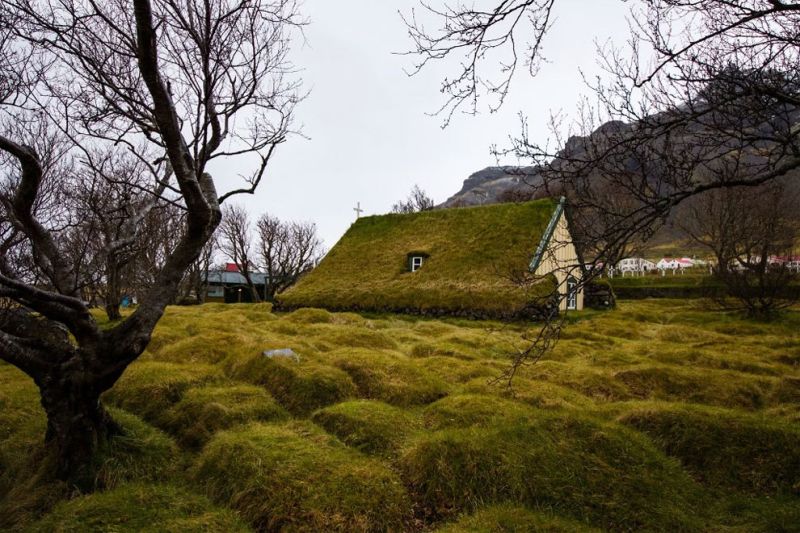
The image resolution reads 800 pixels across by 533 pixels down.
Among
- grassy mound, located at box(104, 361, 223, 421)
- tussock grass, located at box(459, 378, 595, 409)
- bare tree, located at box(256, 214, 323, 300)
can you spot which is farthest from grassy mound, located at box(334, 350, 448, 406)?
bare tree, located at box(256, 214, 323, 300)

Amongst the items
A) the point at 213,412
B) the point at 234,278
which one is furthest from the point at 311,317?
the point at 234,278

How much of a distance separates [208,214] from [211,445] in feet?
9.76

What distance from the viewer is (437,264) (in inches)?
925

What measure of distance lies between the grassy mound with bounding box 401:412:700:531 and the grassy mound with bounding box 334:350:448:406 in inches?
68.9

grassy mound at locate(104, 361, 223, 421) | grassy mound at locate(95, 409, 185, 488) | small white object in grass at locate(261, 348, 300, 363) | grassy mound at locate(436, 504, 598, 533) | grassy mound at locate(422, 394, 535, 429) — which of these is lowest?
grassy mound at locate(436, 504, 598, 533)

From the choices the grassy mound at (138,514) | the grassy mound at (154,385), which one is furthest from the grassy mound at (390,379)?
the grassy mound at (138,514)

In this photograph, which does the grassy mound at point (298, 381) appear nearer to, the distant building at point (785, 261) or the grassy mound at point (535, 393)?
the grassy mound at point (535, 393)

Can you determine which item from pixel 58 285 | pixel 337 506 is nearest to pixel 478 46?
pixel 337 506

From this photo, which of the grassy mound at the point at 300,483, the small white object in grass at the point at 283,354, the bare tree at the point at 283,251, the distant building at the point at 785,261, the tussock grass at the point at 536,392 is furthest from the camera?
the bare tree at the point at 283,251

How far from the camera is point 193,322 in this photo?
1416 centimetres

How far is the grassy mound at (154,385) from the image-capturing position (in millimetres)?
6965

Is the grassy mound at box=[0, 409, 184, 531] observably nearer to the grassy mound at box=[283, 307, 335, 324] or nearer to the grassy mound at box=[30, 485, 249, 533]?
the grassy mound at box=[30, 485, 249, 533]

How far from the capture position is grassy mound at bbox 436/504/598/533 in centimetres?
402

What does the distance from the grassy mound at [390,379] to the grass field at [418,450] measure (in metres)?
0.04
